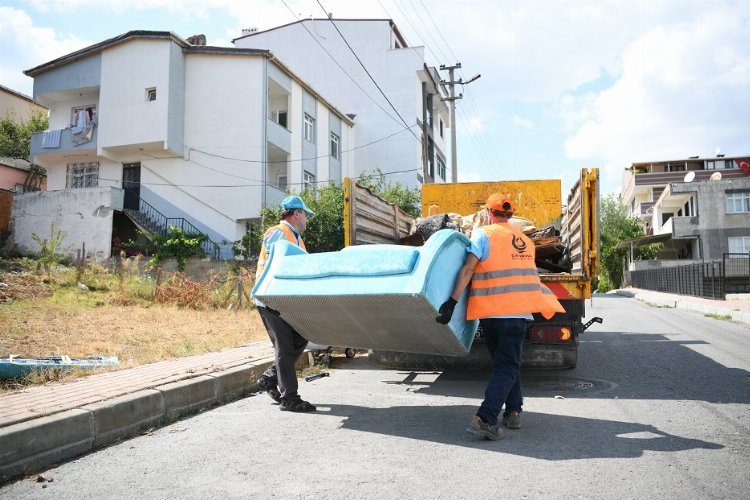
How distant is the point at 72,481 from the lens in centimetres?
318

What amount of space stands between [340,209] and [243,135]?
5857mm

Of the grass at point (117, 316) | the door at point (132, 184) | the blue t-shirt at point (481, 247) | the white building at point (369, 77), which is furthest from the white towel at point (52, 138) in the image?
the blue t-shirt at point (481, 247)

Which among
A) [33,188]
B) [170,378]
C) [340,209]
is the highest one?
[33,188]

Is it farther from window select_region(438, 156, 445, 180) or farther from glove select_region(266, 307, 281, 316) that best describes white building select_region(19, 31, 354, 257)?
window select_region(438, 156, 445, 180)

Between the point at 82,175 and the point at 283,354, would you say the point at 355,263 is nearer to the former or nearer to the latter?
the point at 283,354

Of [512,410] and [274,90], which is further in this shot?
[274,90]

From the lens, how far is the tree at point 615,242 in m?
46.6

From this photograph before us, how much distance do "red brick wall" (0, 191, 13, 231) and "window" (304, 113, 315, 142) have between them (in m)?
13.4

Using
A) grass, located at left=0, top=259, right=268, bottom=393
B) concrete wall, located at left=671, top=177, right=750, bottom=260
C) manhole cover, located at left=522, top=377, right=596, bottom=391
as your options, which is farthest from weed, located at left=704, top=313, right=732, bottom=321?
concrete wall, located at left=671, top=177, right=750, bottom=260

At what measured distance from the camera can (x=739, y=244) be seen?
121 ft

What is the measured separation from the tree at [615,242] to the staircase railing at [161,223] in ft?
108

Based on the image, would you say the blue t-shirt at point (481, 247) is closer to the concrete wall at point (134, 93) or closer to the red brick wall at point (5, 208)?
the concrete wall at point (134, 93)

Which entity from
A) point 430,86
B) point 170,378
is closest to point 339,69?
point 430,86

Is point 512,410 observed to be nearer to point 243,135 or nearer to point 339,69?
point 243,135
